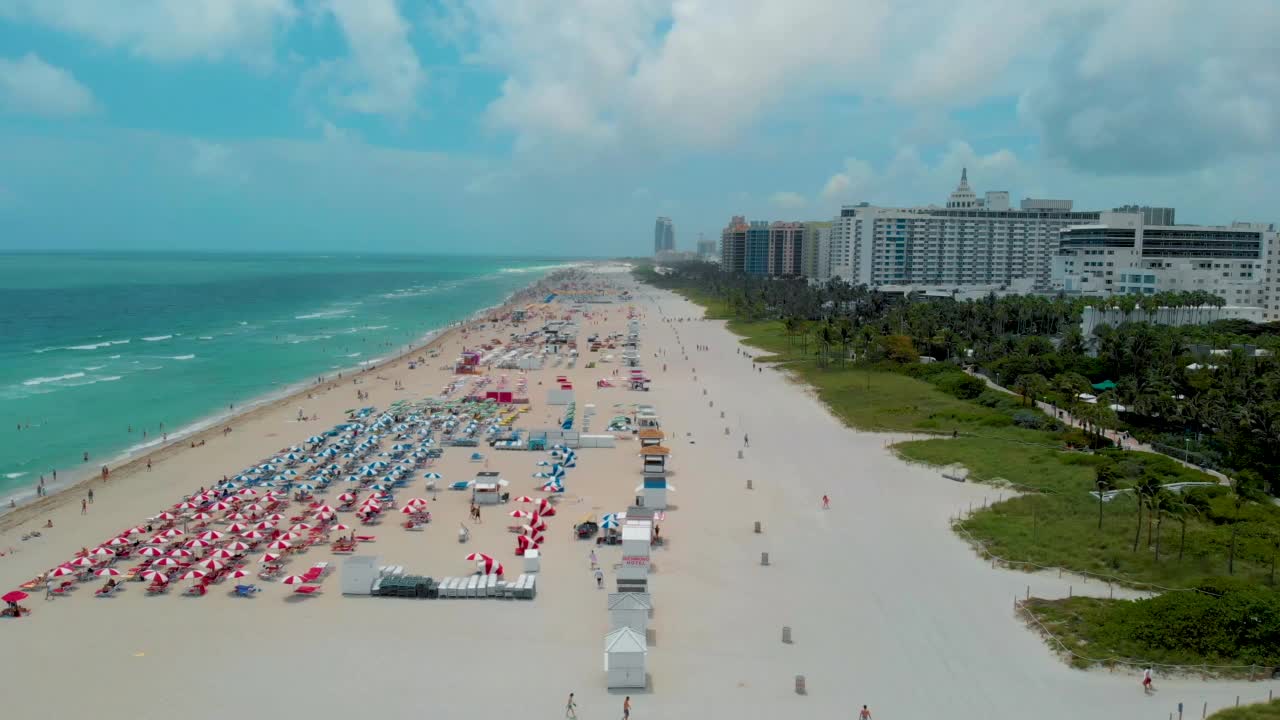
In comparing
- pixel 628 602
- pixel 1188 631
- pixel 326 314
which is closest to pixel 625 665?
pixel 628 602

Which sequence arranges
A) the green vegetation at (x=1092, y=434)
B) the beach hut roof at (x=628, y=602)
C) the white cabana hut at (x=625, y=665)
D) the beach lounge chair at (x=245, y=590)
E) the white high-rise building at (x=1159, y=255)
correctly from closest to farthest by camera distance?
1. the white cabana hut at (x=625, y=665)
2. the beach hut roof at (x=628, y=602)
3. the green vegetation at (x=1092, y=434)
4. the beach lounge chair at (x=245, y=590)
5. the white high-rise building at (x=1159, y=255)

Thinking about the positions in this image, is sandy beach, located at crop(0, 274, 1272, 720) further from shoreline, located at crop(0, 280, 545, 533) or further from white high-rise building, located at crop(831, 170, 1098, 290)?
white high-rise building, located at crop(831, 170, 1098, 290)

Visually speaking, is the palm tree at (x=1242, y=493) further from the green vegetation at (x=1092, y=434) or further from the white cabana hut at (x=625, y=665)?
the white cabana hut at (x=625, y=665)

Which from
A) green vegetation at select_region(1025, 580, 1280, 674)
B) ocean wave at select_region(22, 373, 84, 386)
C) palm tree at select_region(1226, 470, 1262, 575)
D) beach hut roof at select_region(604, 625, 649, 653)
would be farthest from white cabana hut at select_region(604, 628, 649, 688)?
ocean wave at select_region(22, 373, 84, 386)

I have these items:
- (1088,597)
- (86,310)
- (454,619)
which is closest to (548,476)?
(454,619)

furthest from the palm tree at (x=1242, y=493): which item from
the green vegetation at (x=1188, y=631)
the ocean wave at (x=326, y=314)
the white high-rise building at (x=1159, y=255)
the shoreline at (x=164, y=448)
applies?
the ocean wave at (x=326, y=314)
